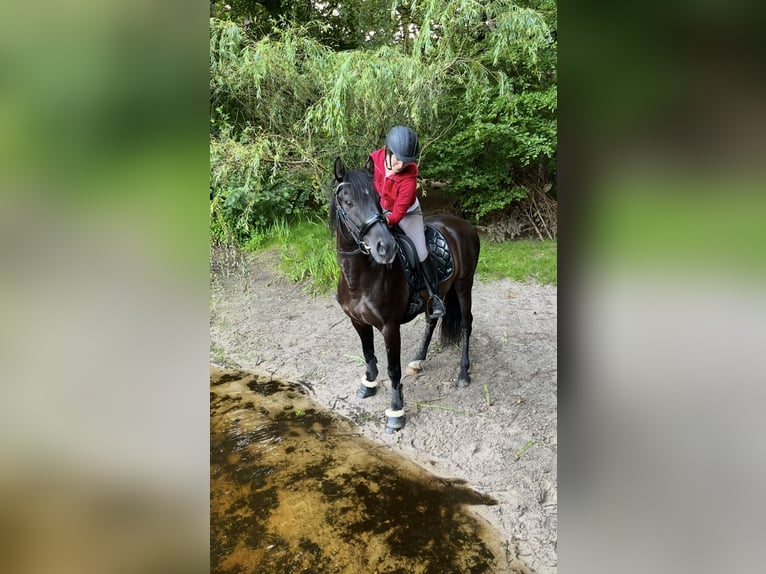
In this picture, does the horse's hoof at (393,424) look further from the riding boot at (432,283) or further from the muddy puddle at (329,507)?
the riding boot at (432,283)

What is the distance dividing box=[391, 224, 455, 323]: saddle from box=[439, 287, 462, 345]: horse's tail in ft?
0.89

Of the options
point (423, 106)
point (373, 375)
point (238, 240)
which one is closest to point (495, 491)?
point (373, 375)

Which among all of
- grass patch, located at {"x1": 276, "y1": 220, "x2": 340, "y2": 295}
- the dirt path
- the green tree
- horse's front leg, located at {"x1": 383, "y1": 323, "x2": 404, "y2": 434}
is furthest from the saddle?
grass patch, located at {"x1": 276, "y1": 220, "x2": 340, "y2": 295}

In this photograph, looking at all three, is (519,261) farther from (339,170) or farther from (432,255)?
(339,170)

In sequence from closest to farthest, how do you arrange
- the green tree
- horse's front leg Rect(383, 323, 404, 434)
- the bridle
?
the bridle → horse's front leg Rect(383, 323, 404, 434) → the green tree

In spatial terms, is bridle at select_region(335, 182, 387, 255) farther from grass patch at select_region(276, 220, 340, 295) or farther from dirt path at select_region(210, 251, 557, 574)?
grass patch at select_region(276, 220, 340, 295)

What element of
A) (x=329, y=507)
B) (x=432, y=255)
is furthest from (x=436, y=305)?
(x=329, y=507)

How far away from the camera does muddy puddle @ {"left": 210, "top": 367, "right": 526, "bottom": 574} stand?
3.87 feet

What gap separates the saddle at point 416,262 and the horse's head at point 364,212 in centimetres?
31

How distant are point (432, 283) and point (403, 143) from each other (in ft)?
2.24

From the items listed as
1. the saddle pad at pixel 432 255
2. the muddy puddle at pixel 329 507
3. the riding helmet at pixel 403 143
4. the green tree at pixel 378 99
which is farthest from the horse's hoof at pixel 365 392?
the green tree at pixel 378 99

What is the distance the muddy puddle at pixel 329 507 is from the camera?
1.18m
